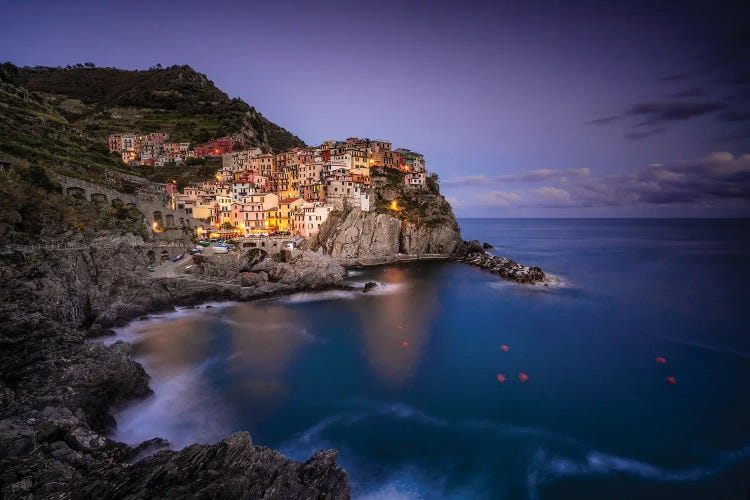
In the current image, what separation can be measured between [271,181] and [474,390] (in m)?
52.8

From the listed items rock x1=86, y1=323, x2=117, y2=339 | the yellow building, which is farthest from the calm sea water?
the yellow building

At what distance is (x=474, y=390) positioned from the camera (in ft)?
60.7

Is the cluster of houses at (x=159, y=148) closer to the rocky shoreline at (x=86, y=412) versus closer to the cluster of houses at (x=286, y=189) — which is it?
the cluster of houses at (x=286, y=189)

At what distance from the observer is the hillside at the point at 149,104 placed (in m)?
84.1

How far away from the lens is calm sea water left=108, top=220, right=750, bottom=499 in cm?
1279

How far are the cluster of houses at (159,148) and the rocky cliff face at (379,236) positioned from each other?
1556 inches

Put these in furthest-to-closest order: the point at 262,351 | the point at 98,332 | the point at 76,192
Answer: the point at 76,192, the point at 262,351, the point at 98,332

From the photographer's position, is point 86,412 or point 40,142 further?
point 40,142

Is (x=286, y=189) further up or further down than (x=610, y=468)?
further up

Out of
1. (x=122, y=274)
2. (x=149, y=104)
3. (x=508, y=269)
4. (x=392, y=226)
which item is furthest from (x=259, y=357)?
(x=149, y=104)

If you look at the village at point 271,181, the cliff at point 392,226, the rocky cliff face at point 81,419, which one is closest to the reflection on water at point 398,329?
the rocky cliff face at point 81,419

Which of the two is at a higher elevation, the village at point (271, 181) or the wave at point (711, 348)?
the village at point (271, 181)

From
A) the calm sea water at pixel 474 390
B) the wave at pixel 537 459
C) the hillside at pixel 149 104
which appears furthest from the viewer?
the hillside at pixel 149 104

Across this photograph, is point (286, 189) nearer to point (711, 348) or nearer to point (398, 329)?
point (398, 329)
